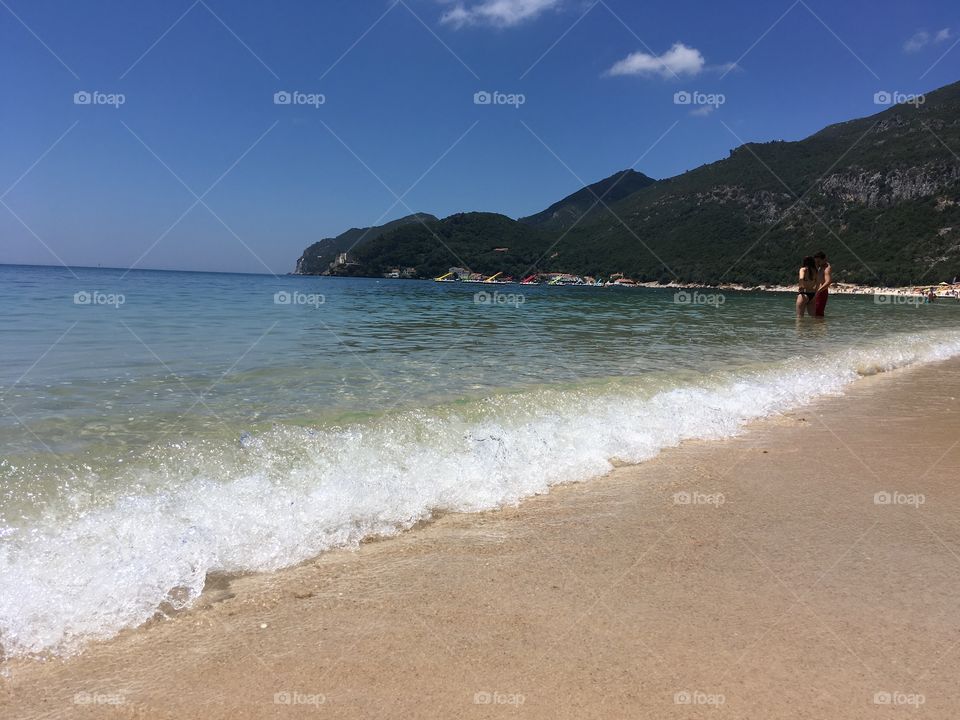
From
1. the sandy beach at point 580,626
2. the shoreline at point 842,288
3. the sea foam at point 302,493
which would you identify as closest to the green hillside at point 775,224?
the shoreline at point 842,288

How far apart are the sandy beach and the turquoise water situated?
0.34m

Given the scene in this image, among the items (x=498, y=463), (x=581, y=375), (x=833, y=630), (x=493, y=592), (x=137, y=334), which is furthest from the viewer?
(x=137, y=334)

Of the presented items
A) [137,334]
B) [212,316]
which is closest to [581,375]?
[137,334]

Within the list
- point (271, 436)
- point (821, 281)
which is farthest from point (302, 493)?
point (821, 281)

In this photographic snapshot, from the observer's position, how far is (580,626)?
2619mm

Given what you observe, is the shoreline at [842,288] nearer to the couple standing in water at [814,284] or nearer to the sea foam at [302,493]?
the couple standing in water at [814,284]

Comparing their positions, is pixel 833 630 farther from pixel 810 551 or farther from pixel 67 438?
pixel 67 438

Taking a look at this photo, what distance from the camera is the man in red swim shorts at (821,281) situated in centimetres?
2273

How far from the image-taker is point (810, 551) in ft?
11.2

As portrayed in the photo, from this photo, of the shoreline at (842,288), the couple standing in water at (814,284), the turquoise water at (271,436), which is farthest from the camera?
the shoreline at (842,288)

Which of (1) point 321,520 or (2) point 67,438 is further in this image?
(2) point 67,438

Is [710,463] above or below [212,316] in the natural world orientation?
below

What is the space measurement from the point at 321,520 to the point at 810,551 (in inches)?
118

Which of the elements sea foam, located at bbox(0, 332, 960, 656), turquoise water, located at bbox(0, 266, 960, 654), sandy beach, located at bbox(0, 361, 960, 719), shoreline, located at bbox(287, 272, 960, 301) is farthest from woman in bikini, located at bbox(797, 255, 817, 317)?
shoreline, located at bbox(287, 272, 960, 301)
